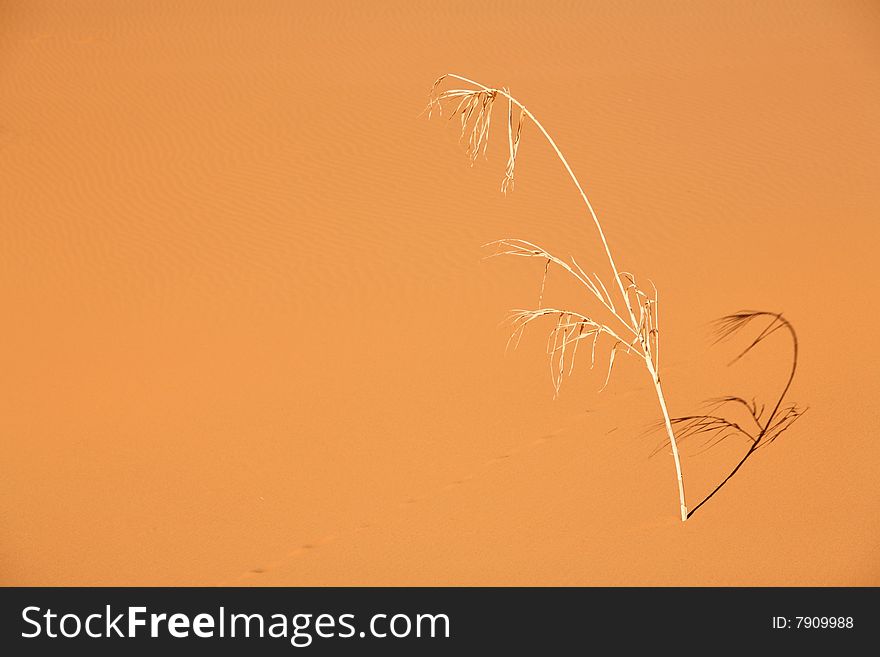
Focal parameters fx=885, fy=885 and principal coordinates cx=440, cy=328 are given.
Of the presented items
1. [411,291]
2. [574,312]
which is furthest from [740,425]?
[411,291]

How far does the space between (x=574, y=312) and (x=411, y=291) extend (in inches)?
97.6

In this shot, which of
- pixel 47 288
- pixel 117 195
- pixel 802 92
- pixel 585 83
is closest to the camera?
pixel 47 288

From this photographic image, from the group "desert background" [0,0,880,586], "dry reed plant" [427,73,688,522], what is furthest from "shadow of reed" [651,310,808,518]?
"dry reed plant" [427,73,688,522]

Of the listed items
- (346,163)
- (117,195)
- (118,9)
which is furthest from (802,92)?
(118,9)

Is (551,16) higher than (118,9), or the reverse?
(118,9)

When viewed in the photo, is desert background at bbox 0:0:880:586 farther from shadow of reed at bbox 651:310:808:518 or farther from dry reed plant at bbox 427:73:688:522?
dry reed plant at bbox 427:73:688:522

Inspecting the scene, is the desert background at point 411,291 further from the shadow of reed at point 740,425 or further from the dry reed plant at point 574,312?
the dry reed plant at point 574,312

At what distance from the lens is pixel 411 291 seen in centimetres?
769

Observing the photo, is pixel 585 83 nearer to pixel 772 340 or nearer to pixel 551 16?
pixel 551 16

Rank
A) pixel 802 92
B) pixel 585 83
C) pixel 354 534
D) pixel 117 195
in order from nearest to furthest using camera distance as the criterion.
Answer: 1. pixel 354 534
2. pixel 117 195
3. pixel 802 92
4. pixel 585 83

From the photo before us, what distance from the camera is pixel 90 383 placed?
637 cm

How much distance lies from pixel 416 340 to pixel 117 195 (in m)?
5.08

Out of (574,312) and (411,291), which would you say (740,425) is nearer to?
(574,312)

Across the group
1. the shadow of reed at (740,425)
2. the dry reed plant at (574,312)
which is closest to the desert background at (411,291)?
the shadow of reed at (740,425)
